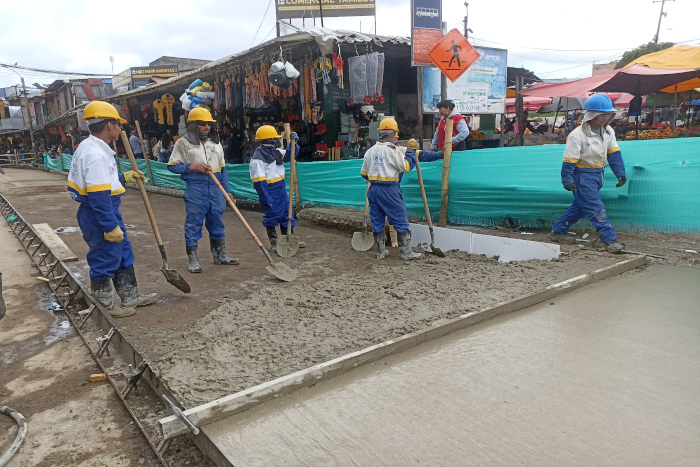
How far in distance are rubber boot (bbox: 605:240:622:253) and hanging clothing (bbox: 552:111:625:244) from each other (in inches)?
3.5

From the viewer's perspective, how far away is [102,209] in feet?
13.1

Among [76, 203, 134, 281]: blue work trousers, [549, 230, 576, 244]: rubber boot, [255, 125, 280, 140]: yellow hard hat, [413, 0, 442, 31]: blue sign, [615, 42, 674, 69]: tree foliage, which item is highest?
[615, 42, 674, 69]: tree foliage

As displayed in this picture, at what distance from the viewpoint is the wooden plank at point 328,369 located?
2363 mm

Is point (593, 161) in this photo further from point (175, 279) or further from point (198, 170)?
point (175, 279)

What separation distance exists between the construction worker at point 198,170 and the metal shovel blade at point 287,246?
938mm

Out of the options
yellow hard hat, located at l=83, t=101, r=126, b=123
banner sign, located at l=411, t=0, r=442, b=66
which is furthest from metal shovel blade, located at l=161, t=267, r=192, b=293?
banner sign, located at l=411, t=0, r=442, b=66

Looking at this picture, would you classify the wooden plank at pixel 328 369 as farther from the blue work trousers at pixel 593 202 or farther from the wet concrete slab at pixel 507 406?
the blue work trousers at pixel 593 202

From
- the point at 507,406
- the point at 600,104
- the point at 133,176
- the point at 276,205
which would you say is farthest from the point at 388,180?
the point at 507,406

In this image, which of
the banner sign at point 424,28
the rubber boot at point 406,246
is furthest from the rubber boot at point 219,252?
the banner sign at point 424,28

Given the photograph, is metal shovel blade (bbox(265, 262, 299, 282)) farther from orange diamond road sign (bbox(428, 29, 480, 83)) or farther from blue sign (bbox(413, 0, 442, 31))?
blue sign (bbox(413, 0, 442, 31))

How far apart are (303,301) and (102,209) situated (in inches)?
75.4

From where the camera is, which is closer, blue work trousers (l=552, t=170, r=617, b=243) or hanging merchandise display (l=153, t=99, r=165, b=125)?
blue work trousers (l=552, t=170, r=617, b=243)

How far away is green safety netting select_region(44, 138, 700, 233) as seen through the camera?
526 cm

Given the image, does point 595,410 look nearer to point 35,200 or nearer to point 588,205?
point 588,205
